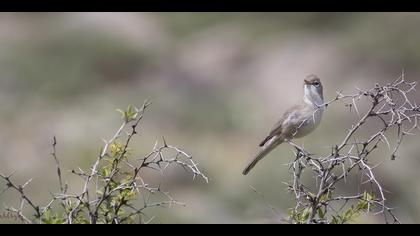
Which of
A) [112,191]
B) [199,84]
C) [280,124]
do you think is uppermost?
[199,84]

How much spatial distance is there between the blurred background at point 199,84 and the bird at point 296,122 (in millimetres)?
4741

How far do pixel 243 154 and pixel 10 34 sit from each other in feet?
30.2

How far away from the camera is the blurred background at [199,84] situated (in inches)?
601

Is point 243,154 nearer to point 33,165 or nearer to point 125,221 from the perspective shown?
point 33,165

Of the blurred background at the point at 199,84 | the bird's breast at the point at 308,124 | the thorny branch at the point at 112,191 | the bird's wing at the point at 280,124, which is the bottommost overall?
the thorny branch at the point at 112,191

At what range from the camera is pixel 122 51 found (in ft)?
75.8

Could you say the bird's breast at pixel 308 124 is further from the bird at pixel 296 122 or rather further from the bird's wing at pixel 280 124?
the bird's wing at pixel 280 124

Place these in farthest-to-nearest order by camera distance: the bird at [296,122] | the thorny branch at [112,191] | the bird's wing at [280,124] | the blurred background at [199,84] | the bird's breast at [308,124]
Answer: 1. the blurred background at [199,84]
2. the bird's wing at [280,124]
3. the bird at [296,122]
4. the bird's breast at [308,124]
5. the thorny branch at [112,191]

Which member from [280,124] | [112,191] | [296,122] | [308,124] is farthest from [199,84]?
[112,191]

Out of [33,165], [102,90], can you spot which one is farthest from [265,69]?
[33,165]

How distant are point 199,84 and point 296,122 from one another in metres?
14.0

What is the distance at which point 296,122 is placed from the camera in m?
7.32

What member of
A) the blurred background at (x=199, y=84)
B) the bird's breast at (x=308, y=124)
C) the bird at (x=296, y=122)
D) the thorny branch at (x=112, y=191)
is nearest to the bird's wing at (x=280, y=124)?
the bird at (x=296, y=122)

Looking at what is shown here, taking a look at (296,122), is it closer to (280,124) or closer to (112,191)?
(280,124)
